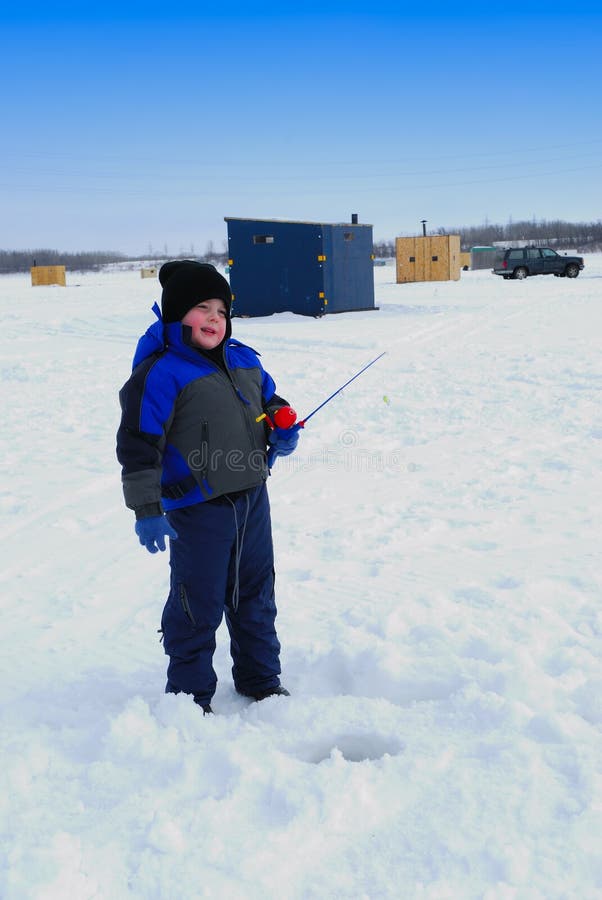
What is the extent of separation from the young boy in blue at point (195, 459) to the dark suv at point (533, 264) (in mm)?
34834

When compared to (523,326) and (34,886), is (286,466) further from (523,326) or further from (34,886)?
(523,326)

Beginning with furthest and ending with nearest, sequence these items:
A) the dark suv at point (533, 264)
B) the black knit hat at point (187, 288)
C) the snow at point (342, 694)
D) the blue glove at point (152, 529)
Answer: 1. the dark suv at point (533, 264)
2. the black knit hat at point (187, 288)
3. the blue glove at point (152, 529)
4. the snow at point (342, 694)

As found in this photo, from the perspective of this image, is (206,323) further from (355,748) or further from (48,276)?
(48,276)

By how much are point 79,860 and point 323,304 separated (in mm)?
17611

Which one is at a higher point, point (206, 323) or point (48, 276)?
point (48, 276)

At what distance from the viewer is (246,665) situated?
9.97ft

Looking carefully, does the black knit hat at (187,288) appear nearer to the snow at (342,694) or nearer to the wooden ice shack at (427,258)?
the snow at (342,694)

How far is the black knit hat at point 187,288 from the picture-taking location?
2779 millimetres

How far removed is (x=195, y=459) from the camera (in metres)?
2.78

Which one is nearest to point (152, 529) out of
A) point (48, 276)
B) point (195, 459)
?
point (195, 459)

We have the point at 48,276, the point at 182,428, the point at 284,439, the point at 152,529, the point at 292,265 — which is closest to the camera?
the point at 152,529

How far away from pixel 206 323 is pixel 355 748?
153 centimetres

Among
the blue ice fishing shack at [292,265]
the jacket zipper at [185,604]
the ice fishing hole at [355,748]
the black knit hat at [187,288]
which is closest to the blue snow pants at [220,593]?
the jacket zipper at [185,604]

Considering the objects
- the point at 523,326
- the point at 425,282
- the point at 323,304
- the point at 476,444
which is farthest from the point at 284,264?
the point at 425,282
